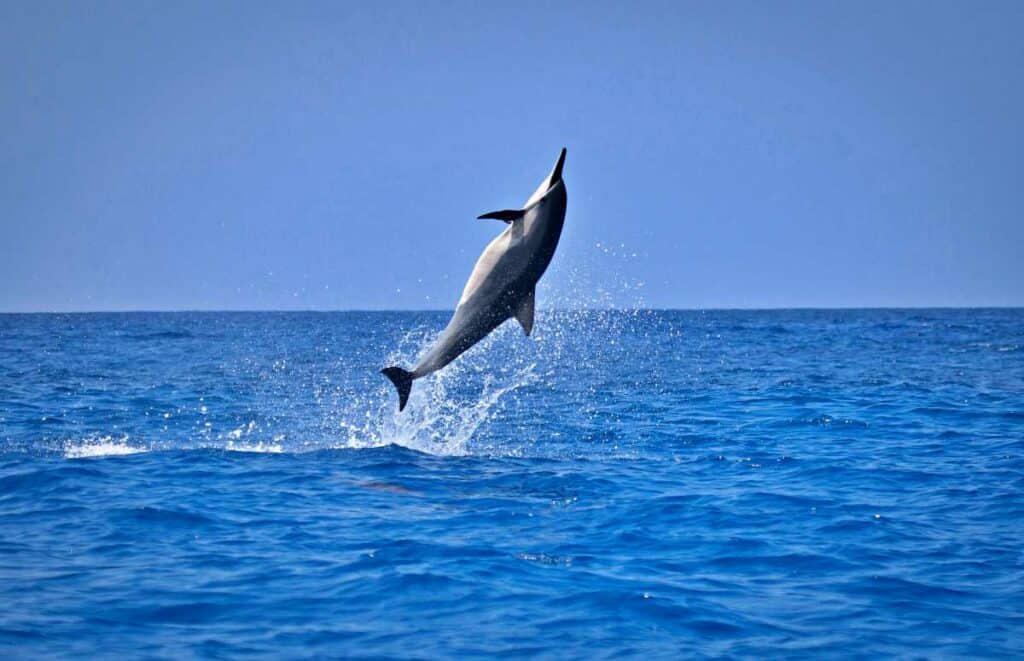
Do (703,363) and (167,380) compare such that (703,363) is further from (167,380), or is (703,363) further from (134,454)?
(134,454)

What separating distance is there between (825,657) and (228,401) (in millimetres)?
19631

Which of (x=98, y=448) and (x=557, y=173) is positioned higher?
(x=557, y=173)

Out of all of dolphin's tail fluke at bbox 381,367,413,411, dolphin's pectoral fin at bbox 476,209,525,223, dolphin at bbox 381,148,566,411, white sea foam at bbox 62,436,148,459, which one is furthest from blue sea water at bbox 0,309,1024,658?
dolphin's pectoral fin at bbox 476,209,525,223

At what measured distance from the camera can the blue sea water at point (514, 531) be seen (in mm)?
7652

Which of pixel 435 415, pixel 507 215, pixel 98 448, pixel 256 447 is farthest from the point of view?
pixel 435 415

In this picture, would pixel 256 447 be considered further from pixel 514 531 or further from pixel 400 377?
pixel 514 531

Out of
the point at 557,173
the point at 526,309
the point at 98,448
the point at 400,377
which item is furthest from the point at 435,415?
the point at 557,173

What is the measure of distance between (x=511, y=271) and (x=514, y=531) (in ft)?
8.35

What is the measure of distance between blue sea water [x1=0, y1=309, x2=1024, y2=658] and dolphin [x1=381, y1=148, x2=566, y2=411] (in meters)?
1.96

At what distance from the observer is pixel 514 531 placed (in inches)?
410

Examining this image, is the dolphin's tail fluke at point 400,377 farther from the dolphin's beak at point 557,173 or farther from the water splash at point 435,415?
the dolphin's beak at point 557,173

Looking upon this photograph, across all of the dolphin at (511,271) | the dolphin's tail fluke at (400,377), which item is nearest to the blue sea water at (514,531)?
the dolphin's tail fluke at (400,377)

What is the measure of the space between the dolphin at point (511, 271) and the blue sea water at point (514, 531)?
196 centimetres

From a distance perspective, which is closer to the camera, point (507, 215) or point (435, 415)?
point (507, 215)
